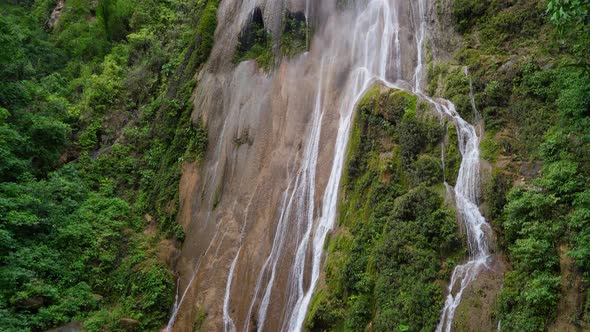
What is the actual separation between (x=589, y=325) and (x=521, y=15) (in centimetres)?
901

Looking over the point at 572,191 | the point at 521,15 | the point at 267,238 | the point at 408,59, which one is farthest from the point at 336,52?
the point at 572,191

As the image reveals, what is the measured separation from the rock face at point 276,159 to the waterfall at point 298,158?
0.13 ft

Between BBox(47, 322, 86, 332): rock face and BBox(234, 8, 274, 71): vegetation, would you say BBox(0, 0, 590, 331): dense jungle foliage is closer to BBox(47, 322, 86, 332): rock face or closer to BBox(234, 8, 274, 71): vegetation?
BBox(234, 8, 274, 71): vegetation

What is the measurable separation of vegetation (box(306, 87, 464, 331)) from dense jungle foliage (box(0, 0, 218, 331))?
21.6 feet

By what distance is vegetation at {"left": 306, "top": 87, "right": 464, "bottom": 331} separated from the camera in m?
10.3

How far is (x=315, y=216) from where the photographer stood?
13758 mm

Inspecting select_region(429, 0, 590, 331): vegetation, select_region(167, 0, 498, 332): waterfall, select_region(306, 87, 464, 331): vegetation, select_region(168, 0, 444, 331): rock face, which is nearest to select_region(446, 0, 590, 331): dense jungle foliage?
select_region(429, 0, 590, 331): vegetation

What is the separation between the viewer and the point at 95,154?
21109 mm

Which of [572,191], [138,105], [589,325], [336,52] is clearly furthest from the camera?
[138,105]

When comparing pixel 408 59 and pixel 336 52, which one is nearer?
pixel 408 59

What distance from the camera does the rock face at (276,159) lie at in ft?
45.0

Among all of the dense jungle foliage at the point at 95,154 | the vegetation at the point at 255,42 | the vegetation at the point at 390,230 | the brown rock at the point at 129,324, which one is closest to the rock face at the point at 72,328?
the dense jungle foliage at the point at 95,154

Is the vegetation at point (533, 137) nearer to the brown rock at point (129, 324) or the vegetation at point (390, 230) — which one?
the vegetation at point (390, 230)

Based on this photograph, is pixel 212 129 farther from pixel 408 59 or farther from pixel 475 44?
pixel 475 44
